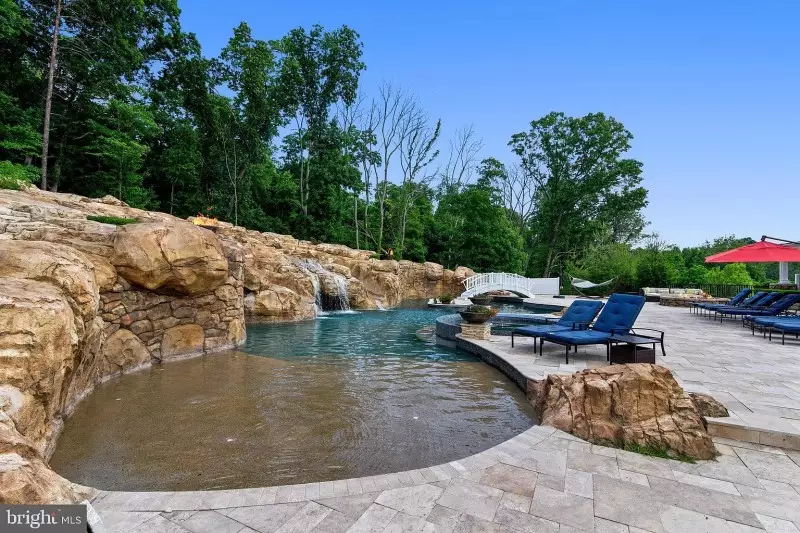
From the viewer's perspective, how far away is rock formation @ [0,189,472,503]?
2.62 meters

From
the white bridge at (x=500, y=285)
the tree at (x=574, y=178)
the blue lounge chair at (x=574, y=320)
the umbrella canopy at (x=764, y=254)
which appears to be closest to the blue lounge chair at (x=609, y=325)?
the blue lounge chair at (x=574, y=320)

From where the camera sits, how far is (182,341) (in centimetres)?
718

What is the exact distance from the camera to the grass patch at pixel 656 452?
2.83 m

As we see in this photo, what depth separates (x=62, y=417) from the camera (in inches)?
153

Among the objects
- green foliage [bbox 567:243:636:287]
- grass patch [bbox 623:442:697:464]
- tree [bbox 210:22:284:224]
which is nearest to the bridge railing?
green foliage [bbox 567:243:636:287]

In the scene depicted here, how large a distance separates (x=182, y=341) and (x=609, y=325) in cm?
751

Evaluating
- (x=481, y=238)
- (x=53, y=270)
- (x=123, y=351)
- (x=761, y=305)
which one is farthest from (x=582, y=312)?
(x=481, y=238)

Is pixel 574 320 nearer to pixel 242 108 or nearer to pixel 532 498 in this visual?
pixel 532 498

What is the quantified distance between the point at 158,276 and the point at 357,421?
4622 mm

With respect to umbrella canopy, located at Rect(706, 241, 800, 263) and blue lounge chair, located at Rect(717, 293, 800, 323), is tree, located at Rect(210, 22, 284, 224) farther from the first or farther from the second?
blue lounge chair, located at Rect(717, 293, 800, 323)

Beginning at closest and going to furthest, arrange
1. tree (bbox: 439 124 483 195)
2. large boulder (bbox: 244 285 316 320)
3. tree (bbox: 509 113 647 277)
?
large boulder (bbox: 244 285 316 320) → tree (bbox: 509 113 647 277) → tree (bbox: 439 124 483 195)

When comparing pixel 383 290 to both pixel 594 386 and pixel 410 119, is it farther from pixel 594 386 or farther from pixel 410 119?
pixel 594 386

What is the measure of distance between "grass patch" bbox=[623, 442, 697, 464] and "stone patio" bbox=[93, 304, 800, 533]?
10 cm

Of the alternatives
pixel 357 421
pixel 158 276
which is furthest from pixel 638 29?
pixel 158 276
